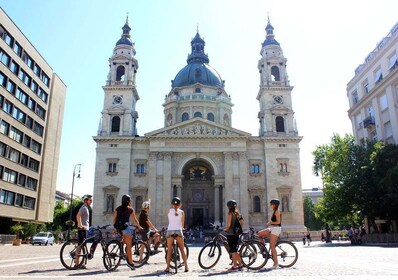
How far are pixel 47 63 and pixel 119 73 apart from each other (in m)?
10.3

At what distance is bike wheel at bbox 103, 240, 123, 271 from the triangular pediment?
37.7 meters

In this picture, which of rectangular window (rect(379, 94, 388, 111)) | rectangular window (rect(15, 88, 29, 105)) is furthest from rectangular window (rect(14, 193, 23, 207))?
rectangular window (rect(379, 94, 388, 111))

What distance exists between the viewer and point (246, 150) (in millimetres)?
48031

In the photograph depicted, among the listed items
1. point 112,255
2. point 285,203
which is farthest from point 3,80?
point 285,203

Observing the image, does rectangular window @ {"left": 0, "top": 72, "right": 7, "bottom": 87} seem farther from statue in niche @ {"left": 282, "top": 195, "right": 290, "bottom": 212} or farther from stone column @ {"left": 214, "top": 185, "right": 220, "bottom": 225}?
statue in niche @ {"left": 282, "top": 195, "right": 290, "bottom": 212}

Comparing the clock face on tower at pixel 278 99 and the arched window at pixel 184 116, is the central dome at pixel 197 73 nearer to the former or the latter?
the arched window at pixel 184 116

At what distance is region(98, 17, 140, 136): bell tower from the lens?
161 ft

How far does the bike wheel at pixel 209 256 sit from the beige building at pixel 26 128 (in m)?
30.8

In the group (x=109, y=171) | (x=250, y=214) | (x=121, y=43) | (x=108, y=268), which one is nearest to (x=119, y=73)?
(x=121, y=43)

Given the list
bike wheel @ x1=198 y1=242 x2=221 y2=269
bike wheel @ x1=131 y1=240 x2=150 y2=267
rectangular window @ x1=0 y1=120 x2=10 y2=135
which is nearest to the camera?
bike wheel @ x1=198 y1=242 x2=221 y2=269

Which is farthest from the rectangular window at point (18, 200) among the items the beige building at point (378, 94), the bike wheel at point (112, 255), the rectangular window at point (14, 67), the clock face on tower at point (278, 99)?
the beige building at point (378, 94)

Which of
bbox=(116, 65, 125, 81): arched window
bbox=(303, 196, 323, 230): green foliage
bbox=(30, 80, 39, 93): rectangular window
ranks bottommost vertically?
bbox=(303, 196, 323, 230): green foliage

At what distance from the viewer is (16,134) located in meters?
37.9

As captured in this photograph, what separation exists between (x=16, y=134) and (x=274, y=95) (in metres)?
33.1
